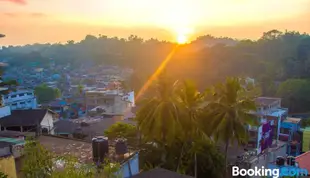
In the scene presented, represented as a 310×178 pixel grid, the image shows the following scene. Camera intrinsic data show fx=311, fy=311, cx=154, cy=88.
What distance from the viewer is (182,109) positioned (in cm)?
1797

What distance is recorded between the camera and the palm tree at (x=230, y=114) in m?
17.8

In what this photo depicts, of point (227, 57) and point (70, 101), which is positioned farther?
point (227, 57)

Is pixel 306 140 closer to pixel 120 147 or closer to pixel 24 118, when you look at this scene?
pixel 120 147

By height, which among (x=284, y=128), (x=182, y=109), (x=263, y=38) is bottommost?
(x=284, y=128)

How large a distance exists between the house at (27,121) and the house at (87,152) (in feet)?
21.4

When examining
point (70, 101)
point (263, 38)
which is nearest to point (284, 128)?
point (70, 101)

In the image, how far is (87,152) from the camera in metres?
14.7

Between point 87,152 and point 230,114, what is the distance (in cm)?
834

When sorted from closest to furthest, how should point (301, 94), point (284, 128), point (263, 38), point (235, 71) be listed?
point (284, 128), point (301, 94), point (235, 71), point (263, 38)

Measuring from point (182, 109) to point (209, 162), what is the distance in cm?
342

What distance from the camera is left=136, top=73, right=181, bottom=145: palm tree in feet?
56.9

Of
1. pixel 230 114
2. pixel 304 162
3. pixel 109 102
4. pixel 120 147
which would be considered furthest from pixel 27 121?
pixel 109 102

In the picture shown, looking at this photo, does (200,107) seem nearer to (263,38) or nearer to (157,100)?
(157,100)

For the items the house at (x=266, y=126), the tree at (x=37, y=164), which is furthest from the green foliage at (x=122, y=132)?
the house at (x=266, y=126)
